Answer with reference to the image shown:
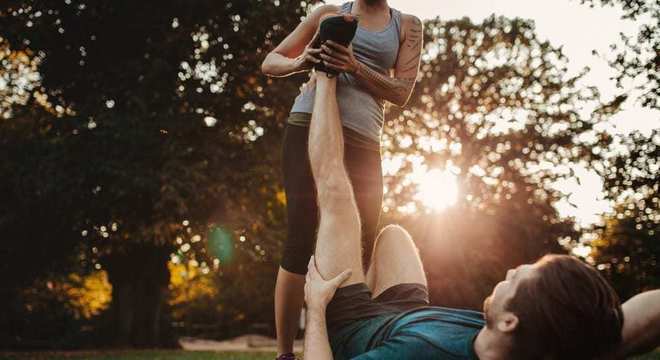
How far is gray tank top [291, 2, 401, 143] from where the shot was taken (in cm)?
325

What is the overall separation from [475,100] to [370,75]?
20.2 meters

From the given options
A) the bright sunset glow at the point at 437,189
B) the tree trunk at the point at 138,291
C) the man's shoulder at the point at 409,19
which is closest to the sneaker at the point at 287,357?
the man's shoulder at the point at 409,19

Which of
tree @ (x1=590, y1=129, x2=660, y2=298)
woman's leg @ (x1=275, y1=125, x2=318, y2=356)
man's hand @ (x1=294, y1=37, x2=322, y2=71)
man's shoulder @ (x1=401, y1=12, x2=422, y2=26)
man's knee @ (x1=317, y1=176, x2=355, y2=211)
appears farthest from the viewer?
tree @ (x1=590, y1=129, x2=660, y2=298)

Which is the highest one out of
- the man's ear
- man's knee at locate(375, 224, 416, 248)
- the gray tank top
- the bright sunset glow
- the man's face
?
the bright sunset glow

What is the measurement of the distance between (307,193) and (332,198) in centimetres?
44

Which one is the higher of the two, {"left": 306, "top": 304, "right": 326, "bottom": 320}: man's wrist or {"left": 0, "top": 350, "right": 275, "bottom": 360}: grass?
{"left": 306, "top": 304, "right": 326, "bottom": 320}: man's wrist

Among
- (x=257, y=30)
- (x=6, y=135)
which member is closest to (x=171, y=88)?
(x=257, y=30)

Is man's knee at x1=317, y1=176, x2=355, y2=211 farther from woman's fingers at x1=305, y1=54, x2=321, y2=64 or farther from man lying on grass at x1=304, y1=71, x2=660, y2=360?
woman's fingers at x1=305, y1=54, x2=321, y2=64

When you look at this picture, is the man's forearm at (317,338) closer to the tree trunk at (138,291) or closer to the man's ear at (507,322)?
the man's ear at (507,322)

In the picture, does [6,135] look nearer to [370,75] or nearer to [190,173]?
[190,173]

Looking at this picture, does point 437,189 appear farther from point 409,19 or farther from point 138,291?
point 409,19

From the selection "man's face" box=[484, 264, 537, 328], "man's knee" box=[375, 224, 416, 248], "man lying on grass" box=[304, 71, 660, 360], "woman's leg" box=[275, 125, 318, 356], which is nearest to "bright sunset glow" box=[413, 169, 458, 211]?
"woman's leg" box=[275, 125, 318, 356]

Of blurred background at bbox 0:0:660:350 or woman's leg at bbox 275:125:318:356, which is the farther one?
blurred background at bbox 0:0:660:350

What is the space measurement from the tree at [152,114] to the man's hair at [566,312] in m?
13.1
